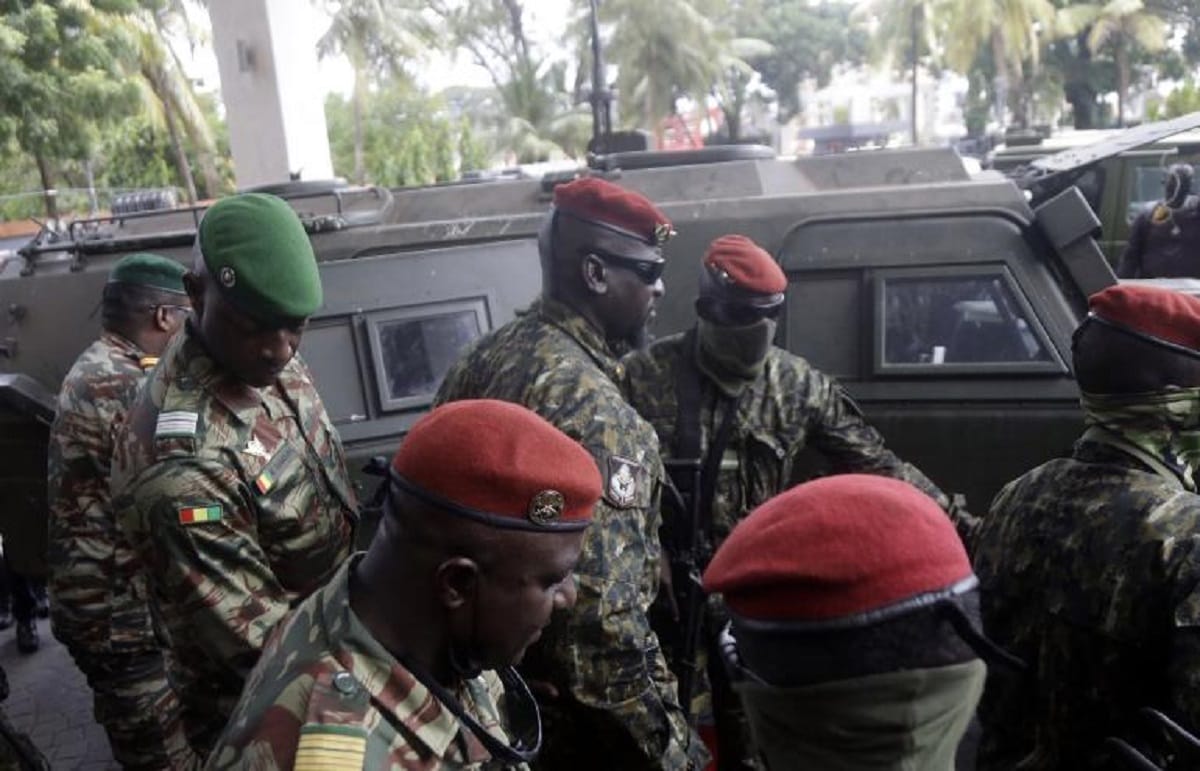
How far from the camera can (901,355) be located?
3871mm

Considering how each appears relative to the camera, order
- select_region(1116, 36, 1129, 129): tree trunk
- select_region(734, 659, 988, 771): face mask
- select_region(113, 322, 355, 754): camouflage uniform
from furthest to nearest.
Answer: select_region(1116, 36, 1129, 129): tree trunk < select_region(113, 322, 355, 754): camouflage uniform < select_region(734, 659, 988, 771): face mask

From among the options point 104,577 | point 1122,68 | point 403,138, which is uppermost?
point 1122,68

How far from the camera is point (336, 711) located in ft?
4.07

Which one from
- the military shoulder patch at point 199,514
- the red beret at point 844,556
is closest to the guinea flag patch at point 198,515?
the military shoulder patch at point 199,514

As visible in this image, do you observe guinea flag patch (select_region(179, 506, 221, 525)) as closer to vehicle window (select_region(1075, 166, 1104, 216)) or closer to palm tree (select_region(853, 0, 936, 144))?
vehicle window (select_region(1075, 166, 1104, 216))

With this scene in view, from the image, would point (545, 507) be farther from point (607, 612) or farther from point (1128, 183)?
point (1128, 183)

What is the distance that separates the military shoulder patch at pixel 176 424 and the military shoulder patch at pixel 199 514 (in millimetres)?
168

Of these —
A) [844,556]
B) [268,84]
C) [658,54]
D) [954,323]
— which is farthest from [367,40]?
[844,556]

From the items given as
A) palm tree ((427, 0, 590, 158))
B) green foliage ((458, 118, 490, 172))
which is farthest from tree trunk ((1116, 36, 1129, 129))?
Answer: green foliage ((458, 118, 490, 172))

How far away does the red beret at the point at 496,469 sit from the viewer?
130 cm

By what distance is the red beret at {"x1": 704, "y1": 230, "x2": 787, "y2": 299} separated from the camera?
116 inches

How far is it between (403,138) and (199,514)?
32.3m

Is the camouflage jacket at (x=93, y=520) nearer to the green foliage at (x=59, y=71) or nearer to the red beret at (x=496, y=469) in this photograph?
the red beret at (x=496, y=469)

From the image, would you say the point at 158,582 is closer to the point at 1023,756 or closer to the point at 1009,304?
the point at 1023,756
